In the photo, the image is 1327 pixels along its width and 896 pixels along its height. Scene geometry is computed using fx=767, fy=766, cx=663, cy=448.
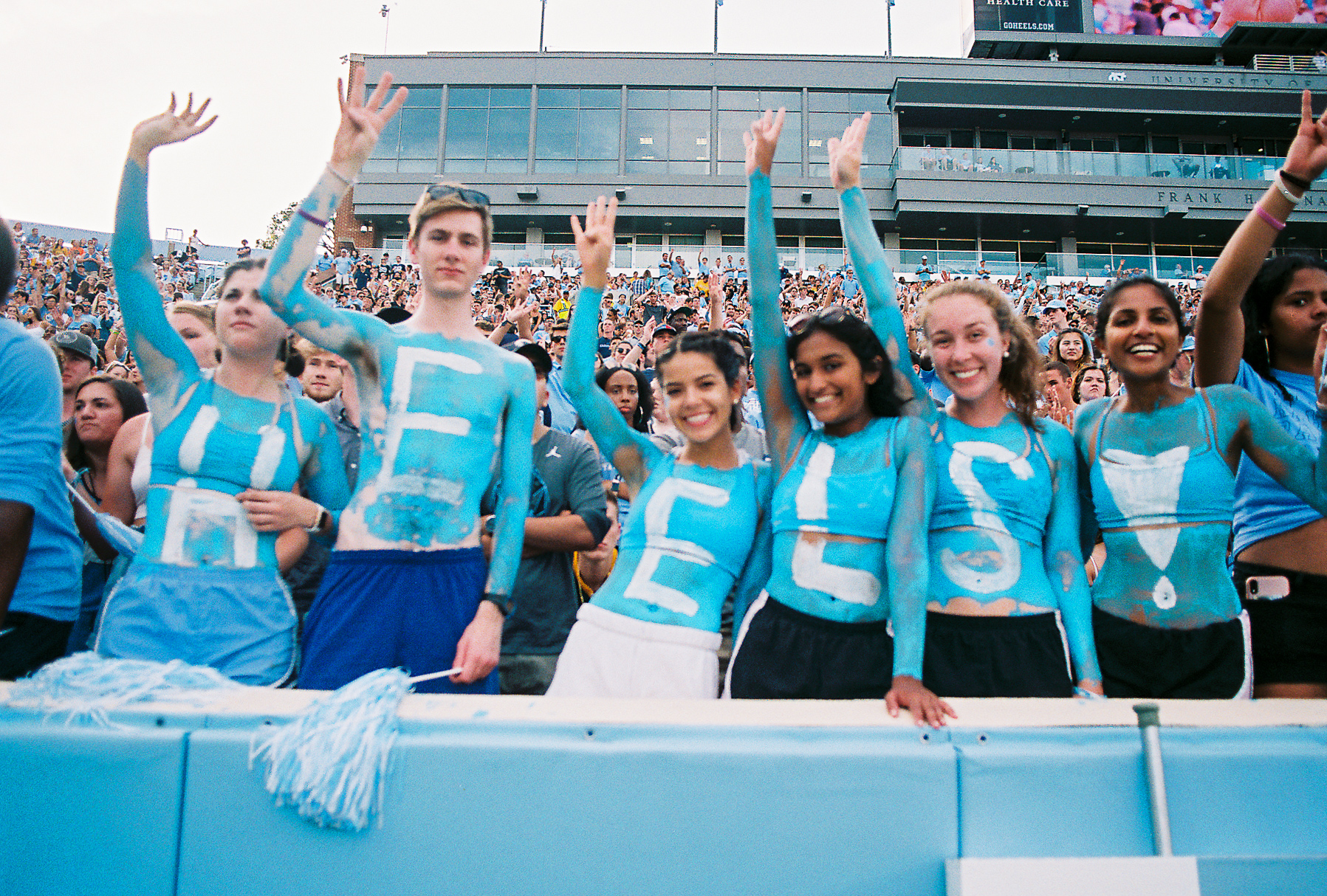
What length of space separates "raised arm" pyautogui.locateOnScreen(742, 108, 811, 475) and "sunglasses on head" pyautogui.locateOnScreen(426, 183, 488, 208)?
83 centimetres

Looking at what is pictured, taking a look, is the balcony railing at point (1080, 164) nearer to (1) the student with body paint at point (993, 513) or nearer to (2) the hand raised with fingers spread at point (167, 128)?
(1) the student with body paint at point (993, 513)

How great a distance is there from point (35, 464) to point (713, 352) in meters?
1.77

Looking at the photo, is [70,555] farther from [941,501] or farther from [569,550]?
[941,501]

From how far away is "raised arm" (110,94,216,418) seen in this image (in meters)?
2.06

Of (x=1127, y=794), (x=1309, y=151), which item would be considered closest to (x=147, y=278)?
(x=1127, y=794)

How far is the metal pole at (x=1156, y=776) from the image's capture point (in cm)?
137

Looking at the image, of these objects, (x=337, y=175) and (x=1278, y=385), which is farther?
(x=1278, y=385)

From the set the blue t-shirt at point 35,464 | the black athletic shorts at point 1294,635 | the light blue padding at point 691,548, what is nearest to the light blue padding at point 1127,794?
the light blue padding at point 691,548

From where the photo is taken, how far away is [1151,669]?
2.13 meters

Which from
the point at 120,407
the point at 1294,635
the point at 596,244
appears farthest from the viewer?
the point at 120,407

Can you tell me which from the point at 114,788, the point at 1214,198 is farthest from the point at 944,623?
the point at 1214,198

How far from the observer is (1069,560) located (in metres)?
2.10

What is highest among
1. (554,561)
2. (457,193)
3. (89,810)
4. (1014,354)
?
(457,193)

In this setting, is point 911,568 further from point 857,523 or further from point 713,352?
point 713,352
